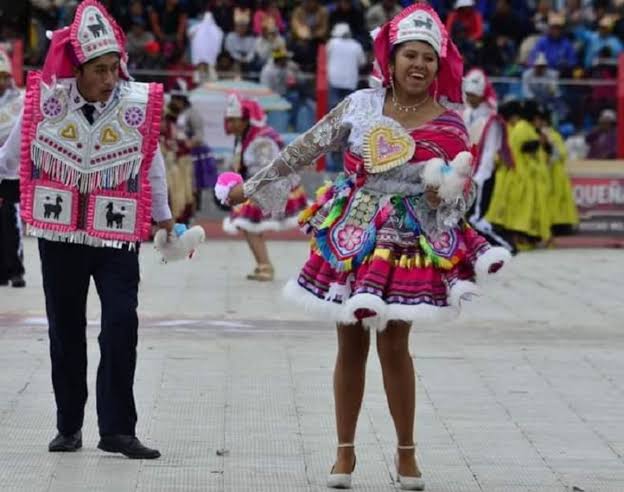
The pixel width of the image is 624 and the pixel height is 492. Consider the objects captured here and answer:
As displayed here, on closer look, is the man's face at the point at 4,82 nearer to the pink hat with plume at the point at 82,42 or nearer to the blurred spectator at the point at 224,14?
the pink hat with plume at the point at 82,42

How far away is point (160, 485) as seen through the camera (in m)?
6.59

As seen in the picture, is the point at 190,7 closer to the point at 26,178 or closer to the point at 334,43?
the point at 334,43

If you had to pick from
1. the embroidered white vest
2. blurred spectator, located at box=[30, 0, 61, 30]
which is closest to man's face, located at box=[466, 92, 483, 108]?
blurred spectator, located at box=[30, 0, 61, 30]

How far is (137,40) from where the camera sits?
79.8 ft

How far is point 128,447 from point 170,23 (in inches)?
739

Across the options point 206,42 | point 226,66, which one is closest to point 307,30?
point 206,42

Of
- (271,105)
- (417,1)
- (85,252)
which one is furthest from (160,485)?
(271,105)

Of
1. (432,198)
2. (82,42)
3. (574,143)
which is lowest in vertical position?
(574,143)

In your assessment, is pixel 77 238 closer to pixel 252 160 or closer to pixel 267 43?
pixel 252 160

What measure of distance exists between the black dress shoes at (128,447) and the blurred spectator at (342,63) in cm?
1543

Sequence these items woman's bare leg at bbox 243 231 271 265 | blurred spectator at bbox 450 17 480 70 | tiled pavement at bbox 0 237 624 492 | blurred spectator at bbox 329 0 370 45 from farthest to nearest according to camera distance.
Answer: blurred spectator at bbox 329 0 370 45 < blurred spectator at bbox 450 17 480 70 < woman's bare leg at bbox 243 231 271 265 < tiled pavement at bbox 0 237 624 492

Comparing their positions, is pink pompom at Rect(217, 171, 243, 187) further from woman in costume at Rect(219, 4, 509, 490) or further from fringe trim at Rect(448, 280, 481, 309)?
fringe trim at Rect(448, 280, 481, 309)

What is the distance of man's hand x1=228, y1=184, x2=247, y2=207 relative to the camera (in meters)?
6.83

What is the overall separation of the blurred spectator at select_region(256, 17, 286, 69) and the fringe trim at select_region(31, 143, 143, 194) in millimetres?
16622
